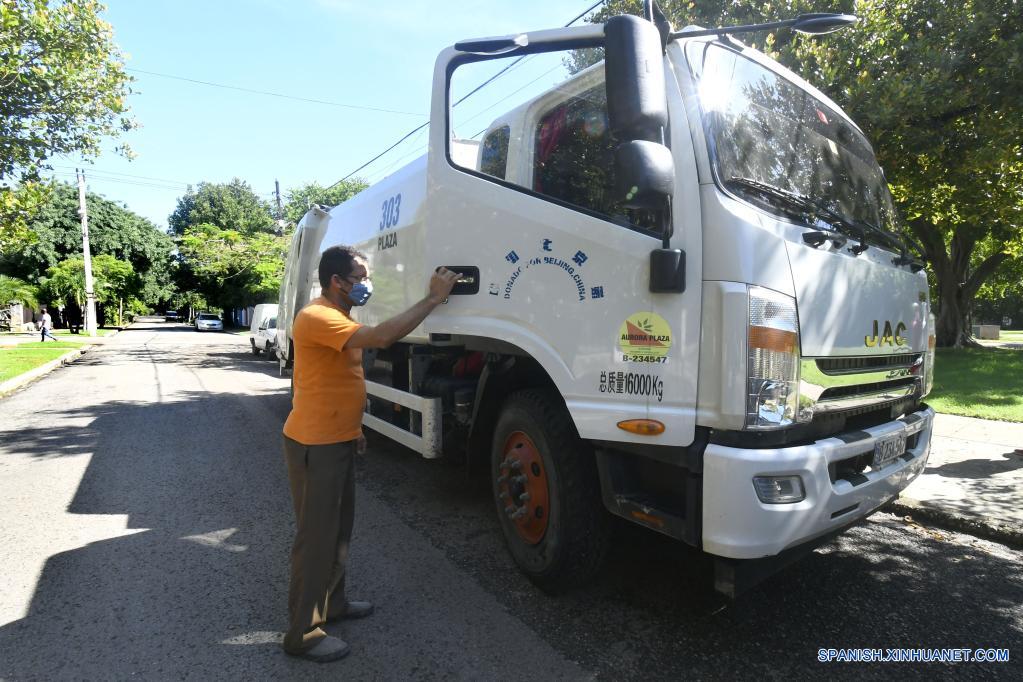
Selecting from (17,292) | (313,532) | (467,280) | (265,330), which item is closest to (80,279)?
(17,292)

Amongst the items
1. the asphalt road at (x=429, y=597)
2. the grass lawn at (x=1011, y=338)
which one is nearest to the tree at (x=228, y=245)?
the asphalt road at (x=429, y=597)

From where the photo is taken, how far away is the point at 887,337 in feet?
9.86

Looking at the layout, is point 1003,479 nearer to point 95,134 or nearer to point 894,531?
point 894,531

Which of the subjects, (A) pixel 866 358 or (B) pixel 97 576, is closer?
(A) pixel 866 358

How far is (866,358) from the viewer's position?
2854mm

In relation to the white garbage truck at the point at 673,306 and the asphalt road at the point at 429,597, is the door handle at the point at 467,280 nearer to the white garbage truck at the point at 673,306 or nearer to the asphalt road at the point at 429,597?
the white garbage truck at the point at 673,306

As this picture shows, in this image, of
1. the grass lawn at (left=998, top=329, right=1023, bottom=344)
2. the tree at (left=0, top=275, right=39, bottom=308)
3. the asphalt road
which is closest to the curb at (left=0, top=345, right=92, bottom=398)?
the asphalt road

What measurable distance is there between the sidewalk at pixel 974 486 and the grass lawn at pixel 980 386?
1062mm

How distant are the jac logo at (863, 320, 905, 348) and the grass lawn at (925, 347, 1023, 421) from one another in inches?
245

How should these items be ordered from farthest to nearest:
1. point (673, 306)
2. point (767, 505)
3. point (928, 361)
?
point (928, 361)
point (673, 306)
point (767, 505)

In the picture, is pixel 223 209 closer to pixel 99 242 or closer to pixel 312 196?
pixel 99 242

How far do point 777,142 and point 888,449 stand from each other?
1.54m

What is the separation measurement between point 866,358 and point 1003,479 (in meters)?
3.59

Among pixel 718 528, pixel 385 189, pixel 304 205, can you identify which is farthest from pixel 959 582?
pixel 304 205
